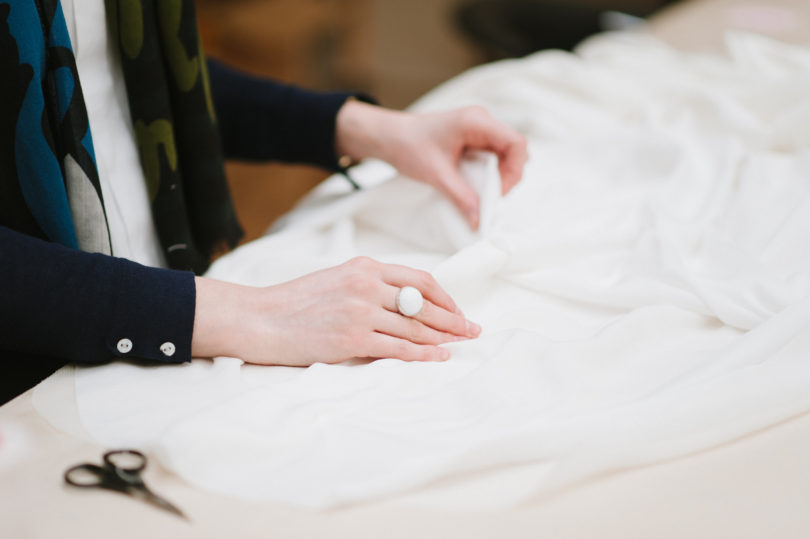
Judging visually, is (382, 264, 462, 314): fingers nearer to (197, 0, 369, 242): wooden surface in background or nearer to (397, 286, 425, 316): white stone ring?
(397, 286, 425, 316): white stone ring

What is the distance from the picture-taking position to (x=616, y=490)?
0.46 meters

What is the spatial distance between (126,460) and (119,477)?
19 millimetres

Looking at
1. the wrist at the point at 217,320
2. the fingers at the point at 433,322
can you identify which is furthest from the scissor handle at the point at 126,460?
the fingers at the point at 433,322

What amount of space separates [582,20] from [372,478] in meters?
2.08

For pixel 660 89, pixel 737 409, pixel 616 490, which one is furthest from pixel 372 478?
pixel 660 89

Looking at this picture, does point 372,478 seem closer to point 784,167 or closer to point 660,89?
point 784,167

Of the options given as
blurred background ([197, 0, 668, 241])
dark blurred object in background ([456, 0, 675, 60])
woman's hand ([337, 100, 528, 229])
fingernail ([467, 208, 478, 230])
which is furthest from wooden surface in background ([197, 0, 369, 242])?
fingernail ([467, 208, 478, 230])

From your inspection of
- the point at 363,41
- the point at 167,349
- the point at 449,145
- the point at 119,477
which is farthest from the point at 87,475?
the point at 363,41

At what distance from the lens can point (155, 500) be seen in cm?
44

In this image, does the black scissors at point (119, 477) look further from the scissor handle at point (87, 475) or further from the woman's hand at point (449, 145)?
the woman's hand at point (449, 145)

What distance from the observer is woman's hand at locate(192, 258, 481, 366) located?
1.86ft

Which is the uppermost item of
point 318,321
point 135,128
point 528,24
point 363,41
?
point 135,128

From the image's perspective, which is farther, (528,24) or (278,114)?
(528,24)

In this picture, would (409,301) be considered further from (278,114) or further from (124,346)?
(278,114)
